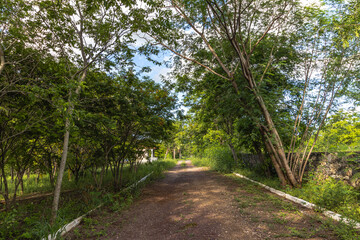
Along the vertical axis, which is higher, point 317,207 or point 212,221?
point 317,207

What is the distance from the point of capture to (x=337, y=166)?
6277mm

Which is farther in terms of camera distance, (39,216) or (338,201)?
(39,216)

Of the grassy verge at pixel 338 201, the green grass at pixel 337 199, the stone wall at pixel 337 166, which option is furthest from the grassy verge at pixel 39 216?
the stone wall at pixel 337 166

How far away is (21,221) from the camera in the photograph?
16.5 feet

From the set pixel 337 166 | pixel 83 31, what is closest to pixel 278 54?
pixel 337 166

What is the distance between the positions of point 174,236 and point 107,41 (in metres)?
5.40

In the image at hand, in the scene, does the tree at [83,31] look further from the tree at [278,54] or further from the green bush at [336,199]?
the green bush at [336,199]

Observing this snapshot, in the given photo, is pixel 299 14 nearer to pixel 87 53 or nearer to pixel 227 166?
pixel 87 53

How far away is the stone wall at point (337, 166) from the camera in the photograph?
18.4 feet

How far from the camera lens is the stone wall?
5.59 m

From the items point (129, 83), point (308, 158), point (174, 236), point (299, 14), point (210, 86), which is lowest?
point (174, 236)

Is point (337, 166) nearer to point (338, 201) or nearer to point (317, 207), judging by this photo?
point (338, 201)

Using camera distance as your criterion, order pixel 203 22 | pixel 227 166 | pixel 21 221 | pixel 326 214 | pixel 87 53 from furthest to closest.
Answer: pixel 227 166 → pixel 203 22 → pixel 87 53 → pixel 21 221 → pixel 326 214

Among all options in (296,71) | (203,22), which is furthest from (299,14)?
(203,22)
